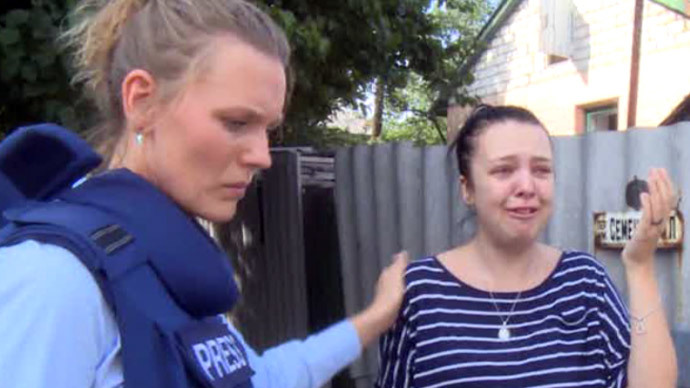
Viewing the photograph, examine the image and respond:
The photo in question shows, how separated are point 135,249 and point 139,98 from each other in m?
0.29

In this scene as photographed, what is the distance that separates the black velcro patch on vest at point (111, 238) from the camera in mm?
1115

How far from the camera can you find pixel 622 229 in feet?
9.97

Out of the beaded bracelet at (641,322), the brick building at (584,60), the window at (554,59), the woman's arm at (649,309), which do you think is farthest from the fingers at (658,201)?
the window at (554,59)

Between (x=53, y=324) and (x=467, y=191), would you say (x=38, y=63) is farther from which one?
(x=53, y=324)

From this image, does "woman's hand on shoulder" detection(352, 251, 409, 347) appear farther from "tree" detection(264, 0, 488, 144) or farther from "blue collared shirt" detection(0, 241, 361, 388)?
"tree" detection(264, 0, 488, 144)

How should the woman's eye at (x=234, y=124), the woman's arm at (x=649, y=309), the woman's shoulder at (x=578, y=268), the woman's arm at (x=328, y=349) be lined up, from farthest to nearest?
1. the woman's shoulder at (x=578, y=268)
2. the woman's arm at (x=649, y=309)
3. the woman's arm at (x=328, y=349)
4. the woman's eye at (x=234, y=124)

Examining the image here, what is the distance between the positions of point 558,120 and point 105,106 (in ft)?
42.0

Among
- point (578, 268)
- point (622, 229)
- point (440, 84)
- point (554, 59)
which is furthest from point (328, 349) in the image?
point (554, 59)

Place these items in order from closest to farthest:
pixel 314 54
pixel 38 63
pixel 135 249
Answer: pixel 135 249 < pixel 38 63 < pixel 314 54

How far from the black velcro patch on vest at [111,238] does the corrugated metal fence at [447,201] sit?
1.97 m

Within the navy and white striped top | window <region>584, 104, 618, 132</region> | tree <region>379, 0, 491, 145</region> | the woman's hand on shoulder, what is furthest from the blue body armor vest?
window <region>584, 104, 618, 132</region>

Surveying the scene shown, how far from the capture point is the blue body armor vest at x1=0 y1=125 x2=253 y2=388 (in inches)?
43.6

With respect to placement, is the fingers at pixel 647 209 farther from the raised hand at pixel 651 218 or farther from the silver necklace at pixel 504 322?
the silver necklace at pixel 504 322

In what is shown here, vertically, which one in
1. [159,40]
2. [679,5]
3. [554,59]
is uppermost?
[679,5]
